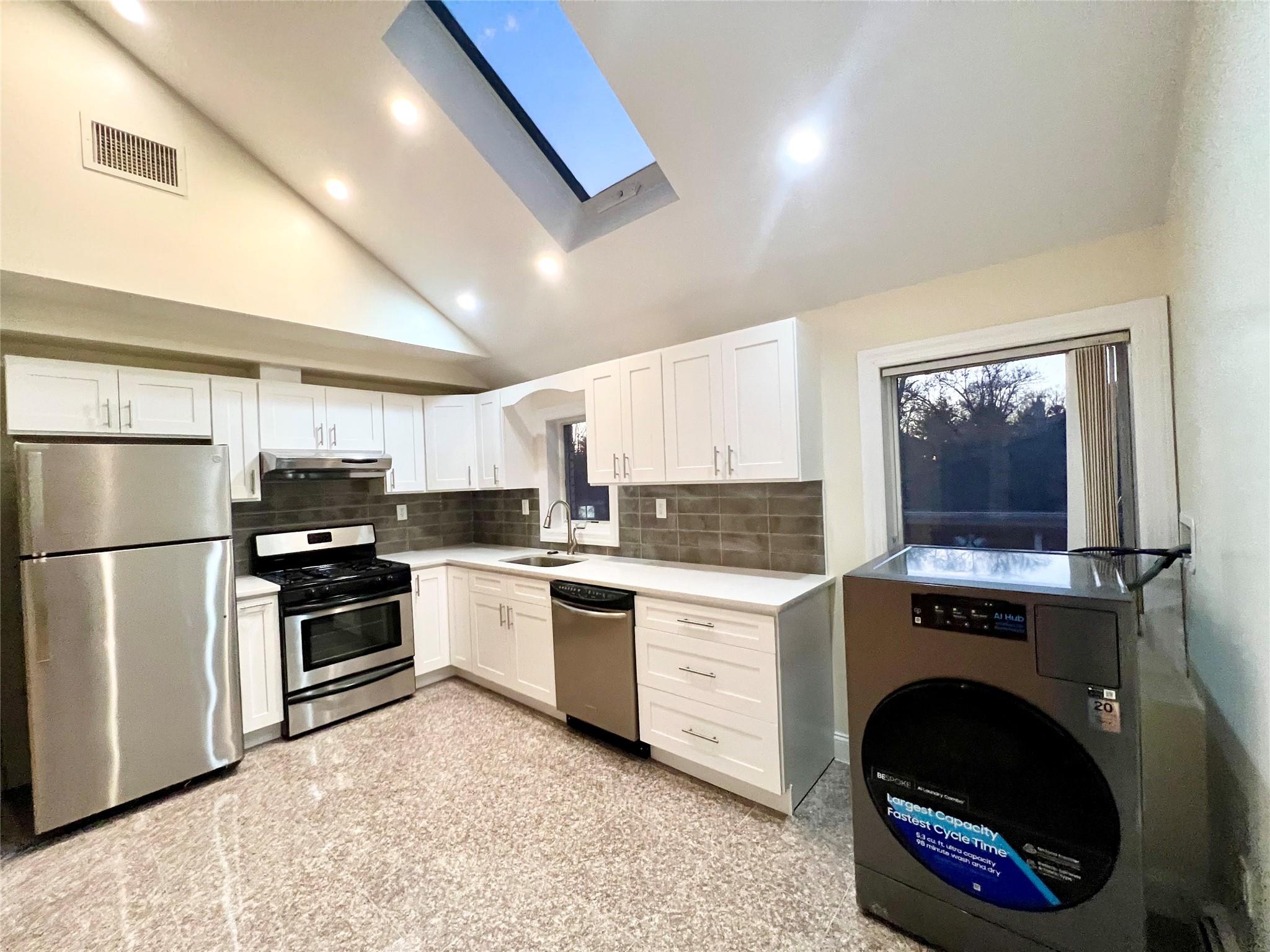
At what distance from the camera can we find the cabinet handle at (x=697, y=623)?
2230mm

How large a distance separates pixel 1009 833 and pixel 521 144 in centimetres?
327

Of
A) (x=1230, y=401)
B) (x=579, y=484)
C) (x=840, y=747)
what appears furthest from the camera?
(x=579, y=484)

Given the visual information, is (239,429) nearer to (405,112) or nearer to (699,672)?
(405,112)

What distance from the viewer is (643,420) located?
2.83 m

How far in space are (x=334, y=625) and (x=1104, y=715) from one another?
3.57m

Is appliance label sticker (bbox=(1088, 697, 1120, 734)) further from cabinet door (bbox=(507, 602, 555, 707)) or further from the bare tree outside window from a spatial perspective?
cabinet door (bbox=(507, 602, 555, 707))

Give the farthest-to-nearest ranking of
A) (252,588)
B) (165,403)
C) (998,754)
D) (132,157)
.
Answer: (252,588) < (165,403) < (132,157) < (998,754)

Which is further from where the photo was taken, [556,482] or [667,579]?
[556,482]

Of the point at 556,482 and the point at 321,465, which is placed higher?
the point at 321,465

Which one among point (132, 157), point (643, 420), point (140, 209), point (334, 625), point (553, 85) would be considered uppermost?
point (553, 85)

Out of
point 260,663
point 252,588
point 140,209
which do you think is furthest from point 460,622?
point 140,209

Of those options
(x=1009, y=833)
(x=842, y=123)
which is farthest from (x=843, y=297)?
(x=1009, y=833)

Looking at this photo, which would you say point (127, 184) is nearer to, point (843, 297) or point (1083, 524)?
point (843, 297)

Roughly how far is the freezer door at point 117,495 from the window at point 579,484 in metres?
2.14
